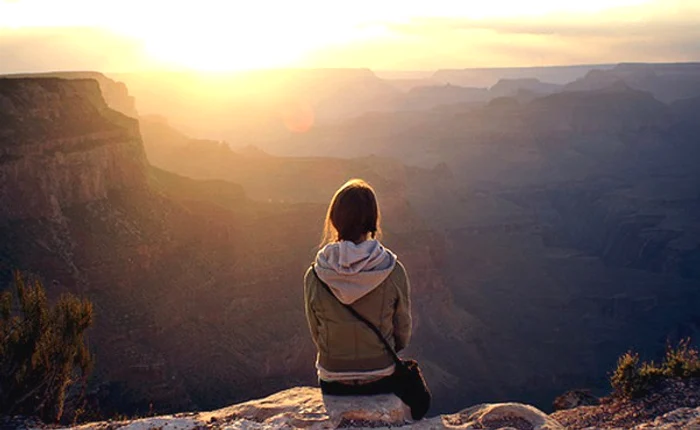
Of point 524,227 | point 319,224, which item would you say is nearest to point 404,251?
point 319,224

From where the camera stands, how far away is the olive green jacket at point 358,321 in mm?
5695

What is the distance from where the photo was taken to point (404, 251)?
4525 centimetres

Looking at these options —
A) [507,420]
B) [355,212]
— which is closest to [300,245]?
[507,420]

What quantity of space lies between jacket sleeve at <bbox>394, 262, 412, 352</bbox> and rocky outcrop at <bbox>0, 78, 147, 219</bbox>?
2268 cm

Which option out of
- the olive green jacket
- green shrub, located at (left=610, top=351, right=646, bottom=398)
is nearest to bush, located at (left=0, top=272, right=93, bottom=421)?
the olive green jacket

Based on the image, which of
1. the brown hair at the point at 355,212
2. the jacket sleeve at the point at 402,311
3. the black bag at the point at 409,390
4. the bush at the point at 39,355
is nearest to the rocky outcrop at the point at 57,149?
the bush at the point at 39,355

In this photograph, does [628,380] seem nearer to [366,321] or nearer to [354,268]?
[366,321]

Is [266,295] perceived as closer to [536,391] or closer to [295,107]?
[536,391]

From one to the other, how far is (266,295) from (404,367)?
26657 millimetres

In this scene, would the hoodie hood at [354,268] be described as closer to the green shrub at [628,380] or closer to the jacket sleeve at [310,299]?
the jacket sleeve at [310,299]

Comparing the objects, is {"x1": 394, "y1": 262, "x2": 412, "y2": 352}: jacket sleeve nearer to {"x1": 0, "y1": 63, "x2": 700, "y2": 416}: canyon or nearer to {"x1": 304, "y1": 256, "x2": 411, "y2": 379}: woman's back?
{"x1": 304, "y1": 256, "x2": 411, "y2": 379}: woman's back

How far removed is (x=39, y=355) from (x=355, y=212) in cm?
503

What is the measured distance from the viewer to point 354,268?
18.1 feet

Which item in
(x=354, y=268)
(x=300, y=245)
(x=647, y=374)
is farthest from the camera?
(x=300, y=245)
